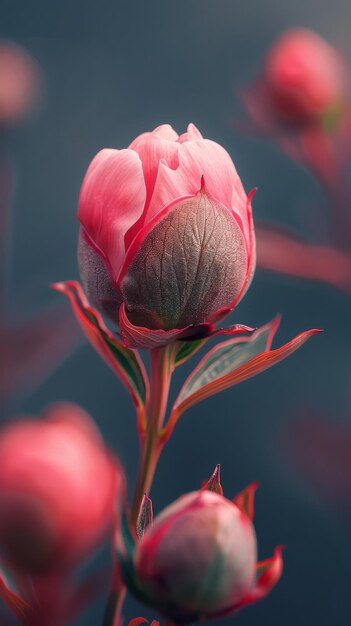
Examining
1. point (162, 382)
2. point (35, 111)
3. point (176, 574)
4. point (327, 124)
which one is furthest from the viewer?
point (35, 111)

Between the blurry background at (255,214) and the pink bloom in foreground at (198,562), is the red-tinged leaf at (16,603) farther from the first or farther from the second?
the blurry background at (255,214)

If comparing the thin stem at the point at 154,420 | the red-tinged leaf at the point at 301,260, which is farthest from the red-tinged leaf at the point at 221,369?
the red-tinged leaf at the point at 301,260

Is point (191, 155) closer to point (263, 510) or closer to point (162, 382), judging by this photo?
point (162, 382)

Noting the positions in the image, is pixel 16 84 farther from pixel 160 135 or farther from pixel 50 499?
pixel 50 499

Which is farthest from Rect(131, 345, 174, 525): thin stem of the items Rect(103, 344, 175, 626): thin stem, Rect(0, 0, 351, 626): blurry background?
Result: Rect(0, 0, 351, 626): blurry background

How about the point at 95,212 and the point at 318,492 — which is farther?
the point at 318,492

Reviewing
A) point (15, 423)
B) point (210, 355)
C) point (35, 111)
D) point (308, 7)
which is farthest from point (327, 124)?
point (15, 423)

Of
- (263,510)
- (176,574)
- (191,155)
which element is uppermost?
(191,155)
